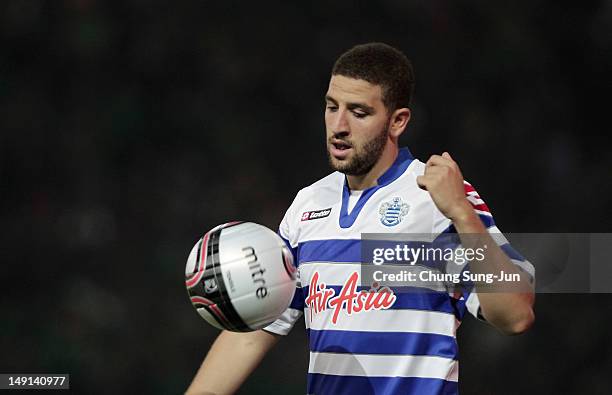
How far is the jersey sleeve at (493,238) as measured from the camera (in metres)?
3.06

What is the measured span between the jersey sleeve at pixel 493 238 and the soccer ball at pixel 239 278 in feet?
1.82

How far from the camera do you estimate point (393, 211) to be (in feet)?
11.0

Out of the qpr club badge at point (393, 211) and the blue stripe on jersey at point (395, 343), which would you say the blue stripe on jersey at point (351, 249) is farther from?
the blue stripe on jersey at point (395, 343)

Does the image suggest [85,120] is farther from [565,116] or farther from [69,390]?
[565,116]

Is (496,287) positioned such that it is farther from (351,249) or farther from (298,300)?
(298,300)

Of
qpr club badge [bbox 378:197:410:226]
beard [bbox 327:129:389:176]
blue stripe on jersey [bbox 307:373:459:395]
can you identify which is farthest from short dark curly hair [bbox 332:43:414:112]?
blue stripe on jersey [bbox 307:373:459:395]

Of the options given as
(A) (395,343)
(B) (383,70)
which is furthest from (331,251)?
(B) (383,70)

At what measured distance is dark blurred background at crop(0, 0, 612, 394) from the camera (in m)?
6.20

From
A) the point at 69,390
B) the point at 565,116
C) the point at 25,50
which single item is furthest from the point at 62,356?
the point at 565,116

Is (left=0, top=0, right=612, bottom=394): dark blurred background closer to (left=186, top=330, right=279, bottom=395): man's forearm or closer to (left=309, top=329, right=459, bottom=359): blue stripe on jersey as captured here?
(left=186, top=330, right=279, bottom=395): man's forearm

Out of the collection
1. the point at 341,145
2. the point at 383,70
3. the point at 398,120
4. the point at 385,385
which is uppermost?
the point at 383,70

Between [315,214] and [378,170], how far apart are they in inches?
11.7
